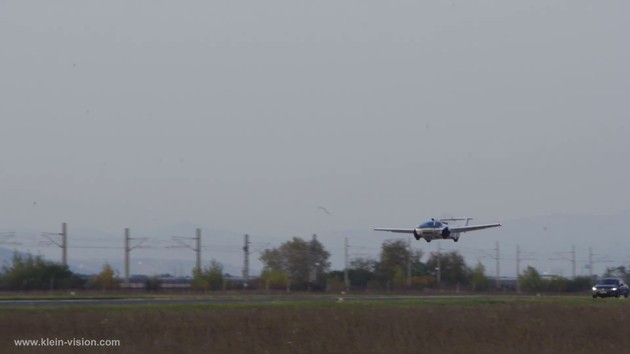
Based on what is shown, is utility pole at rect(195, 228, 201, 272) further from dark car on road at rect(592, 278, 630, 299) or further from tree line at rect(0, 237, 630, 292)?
dark car on road at rect(592, 278, 630, 299)

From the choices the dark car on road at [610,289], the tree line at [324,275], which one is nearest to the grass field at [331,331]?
the dark car on road at [610,289]

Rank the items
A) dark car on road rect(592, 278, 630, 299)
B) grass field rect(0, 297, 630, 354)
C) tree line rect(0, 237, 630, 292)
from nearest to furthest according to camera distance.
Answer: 1. grass field rect(0, 297, 630, 354)
2. dark car on road rect(592, 278, 630, 299)
3. tree line rect(0, 237, 630, 292)

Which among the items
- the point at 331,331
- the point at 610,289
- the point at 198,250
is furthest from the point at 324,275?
the point at 331,331

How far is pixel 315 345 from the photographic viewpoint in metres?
24.3

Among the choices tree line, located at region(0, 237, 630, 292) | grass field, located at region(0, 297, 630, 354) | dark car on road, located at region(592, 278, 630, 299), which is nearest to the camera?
grass field, located at region(0, 297, 630, 354)

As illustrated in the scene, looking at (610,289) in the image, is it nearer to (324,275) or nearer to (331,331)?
(331,331)

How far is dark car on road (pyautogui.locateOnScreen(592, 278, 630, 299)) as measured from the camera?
63.6 meters

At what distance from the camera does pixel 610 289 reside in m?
64.0

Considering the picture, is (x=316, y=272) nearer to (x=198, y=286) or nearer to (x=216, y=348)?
(x=198, y=286)

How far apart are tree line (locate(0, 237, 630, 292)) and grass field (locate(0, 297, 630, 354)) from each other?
190 feet

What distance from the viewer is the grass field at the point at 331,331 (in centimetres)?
2417

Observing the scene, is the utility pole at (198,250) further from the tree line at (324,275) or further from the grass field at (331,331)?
the grass field at (331,331)

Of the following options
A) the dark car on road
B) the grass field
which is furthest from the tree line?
the grass field

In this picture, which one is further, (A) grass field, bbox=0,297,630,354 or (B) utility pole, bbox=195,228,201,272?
(B) utility pole, bbox=195,228,201,272
